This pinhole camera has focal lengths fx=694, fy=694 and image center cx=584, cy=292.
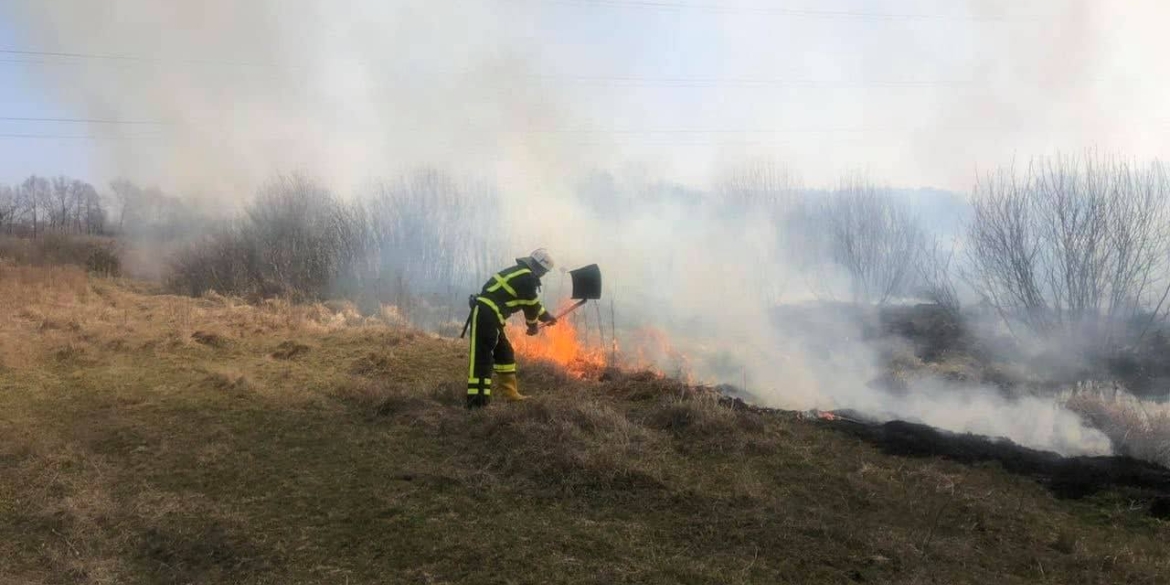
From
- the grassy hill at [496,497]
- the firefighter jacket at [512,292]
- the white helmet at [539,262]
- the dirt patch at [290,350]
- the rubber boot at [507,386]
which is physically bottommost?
the grassy hill at [496,497]

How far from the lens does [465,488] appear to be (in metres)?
5.09

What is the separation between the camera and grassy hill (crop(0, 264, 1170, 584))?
3926 millimetres

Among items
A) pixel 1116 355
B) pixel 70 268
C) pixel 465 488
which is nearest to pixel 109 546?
pixel 465 488

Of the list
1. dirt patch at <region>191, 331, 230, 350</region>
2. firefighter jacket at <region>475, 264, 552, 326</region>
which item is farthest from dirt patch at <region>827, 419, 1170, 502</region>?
dirt patch at <region>191, 331, 230, 350</region>

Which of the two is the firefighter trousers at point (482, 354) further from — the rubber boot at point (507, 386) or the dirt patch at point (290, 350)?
the dirt patch at point (290, 350)

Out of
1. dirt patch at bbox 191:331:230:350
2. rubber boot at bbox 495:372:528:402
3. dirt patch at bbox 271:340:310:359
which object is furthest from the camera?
dirt patch at bbox 191:331:230:350

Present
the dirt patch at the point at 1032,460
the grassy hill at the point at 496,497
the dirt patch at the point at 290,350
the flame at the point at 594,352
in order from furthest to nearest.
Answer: the dirt patch at the point at 290,350 → the flame at the point at 594,352 → the dirt patch at the point at 1032,460 → the grassy hill at the point at 496,497

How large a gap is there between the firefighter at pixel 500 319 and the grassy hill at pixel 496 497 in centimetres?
42

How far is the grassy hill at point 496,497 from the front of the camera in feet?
→ 12.9

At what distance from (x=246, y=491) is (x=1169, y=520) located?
642cm

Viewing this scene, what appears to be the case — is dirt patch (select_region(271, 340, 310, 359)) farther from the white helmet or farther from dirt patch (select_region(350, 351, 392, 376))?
the white helmet

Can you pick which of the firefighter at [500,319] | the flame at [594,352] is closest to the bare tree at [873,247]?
the flame at [594,352]

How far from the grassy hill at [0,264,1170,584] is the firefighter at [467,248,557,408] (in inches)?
16.5

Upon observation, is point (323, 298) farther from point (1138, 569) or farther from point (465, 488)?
point (1138, 569)
